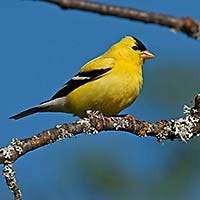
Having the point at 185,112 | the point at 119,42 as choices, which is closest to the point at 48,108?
the point at 119,42

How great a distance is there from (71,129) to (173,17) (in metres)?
1.66

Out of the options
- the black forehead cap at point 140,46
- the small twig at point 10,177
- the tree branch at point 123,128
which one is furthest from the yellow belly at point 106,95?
the small twig at point 10,177

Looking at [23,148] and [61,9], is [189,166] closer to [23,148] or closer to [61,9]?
[23,148]

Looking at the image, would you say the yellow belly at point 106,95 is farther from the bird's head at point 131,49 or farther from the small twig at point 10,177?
the small twig at point 10,177

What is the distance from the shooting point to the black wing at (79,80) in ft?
16.5

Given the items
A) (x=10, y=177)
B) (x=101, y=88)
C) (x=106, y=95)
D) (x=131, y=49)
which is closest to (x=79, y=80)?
(x=101, y=88)

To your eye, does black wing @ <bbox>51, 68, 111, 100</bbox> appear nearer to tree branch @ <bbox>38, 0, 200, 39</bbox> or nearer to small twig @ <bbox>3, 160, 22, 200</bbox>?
small twig @ <bbox>3, 160, 22, 200</bbox>

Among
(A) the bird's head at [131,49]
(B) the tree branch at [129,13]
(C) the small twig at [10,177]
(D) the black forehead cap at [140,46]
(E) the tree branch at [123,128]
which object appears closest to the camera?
(B) the tree branch at [129,13]

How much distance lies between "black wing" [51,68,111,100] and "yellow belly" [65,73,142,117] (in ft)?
0.31

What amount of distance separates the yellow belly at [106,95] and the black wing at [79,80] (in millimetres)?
94

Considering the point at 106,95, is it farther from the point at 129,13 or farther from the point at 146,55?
the point at 129,13

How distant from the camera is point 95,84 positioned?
15.9 feet

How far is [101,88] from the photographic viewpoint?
4.76 m

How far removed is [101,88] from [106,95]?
5.4 inches
